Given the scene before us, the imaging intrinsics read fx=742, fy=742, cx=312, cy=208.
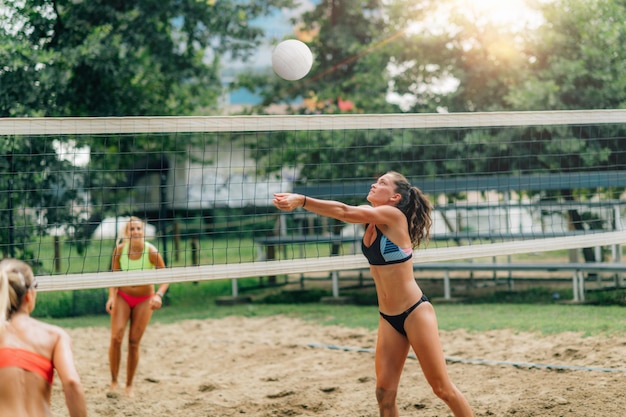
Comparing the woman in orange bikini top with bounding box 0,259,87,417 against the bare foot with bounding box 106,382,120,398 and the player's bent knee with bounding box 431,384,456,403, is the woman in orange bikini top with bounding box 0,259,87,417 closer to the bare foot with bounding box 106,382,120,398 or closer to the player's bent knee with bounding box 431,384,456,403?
the player's bent knee with bounding box 431,384,456,403

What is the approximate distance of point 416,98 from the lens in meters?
14.6

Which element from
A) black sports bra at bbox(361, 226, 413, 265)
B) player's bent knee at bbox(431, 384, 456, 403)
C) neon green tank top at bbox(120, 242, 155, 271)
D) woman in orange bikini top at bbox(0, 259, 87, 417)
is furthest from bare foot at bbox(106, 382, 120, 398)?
woman in orange bikini top at bbox(0, 259, 87, 417)

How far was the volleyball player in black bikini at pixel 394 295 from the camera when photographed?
4449 mm

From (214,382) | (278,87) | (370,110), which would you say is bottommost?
(214,382)

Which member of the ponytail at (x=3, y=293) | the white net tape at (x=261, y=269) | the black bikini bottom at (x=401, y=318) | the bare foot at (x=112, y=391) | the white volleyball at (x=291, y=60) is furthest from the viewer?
the white volleyball at (x=291, y=60)

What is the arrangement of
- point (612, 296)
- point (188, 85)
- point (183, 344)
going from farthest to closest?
point (188, 85) < point (612, 296) < point (183, 344)

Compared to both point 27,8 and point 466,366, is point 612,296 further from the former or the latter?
point 27,8

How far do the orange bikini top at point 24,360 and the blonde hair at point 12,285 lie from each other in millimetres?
146

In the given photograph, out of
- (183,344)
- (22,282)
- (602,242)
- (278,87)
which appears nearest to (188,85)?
(278,87)

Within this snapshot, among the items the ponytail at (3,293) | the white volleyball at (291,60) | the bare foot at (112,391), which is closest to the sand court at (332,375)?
the bare foot at (112,391)

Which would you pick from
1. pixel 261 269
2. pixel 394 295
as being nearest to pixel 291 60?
pixel 261 269

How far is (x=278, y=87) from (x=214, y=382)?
11.0 m

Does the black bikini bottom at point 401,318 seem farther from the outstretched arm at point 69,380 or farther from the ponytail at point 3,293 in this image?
the ponytail at point 3,293

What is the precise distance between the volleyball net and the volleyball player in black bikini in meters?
1.26
